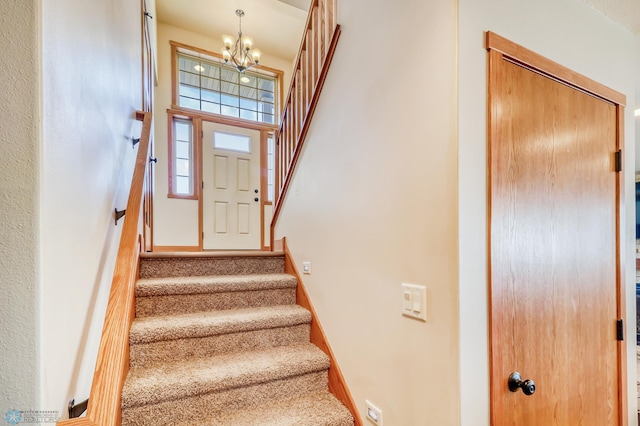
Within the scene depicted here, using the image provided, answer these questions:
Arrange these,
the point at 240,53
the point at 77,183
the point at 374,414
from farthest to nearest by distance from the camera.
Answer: the point at 240,53 → the point at 374,414 → the point at 77,183

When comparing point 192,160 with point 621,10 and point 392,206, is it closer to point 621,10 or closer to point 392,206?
point 392,206

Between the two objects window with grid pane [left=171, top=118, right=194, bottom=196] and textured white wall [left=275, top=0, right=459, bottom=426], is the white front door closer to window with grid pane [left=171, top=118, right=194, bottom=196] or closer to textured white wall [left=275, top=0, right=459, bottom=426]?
window with grid pane [left=171, top=118, right=194, bottom=196]

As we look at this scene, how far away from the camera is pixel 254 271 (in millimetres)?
2430

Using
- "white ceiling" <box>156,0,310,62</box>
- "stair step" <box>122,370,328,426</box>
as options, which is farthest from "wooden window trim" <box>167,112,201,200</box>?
"stair step" <box>122,370,328,426</box>

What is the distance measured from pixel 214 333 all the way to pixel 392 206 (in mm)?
1250

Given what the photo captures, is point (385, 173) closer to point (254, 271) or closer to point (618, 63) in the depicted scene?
point (618, 63)

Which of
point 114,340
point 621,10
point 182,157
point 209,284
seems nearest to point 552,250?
point 621,10

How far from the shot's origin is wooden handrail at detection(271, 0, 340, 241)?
190cm

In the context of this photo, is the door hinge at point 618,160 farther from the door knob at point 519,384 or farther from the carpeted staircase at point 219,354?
the carpeted staircase at point 219,354

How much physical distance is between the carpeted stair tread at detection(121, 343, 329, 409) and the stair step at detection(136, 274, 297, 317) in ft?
1.23

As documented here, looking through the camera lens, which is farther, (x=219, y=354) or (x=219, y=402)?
(x=219, y=354)

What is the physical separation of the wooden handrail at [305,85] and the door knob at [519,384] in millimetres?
1785

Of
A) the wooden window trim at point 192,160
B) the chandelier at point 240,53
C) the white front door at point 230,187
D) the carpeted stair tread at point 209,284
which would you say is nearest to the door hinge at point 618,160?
the carpeted stair tread at point 209,284

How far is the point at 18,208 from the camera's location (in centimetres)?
57
